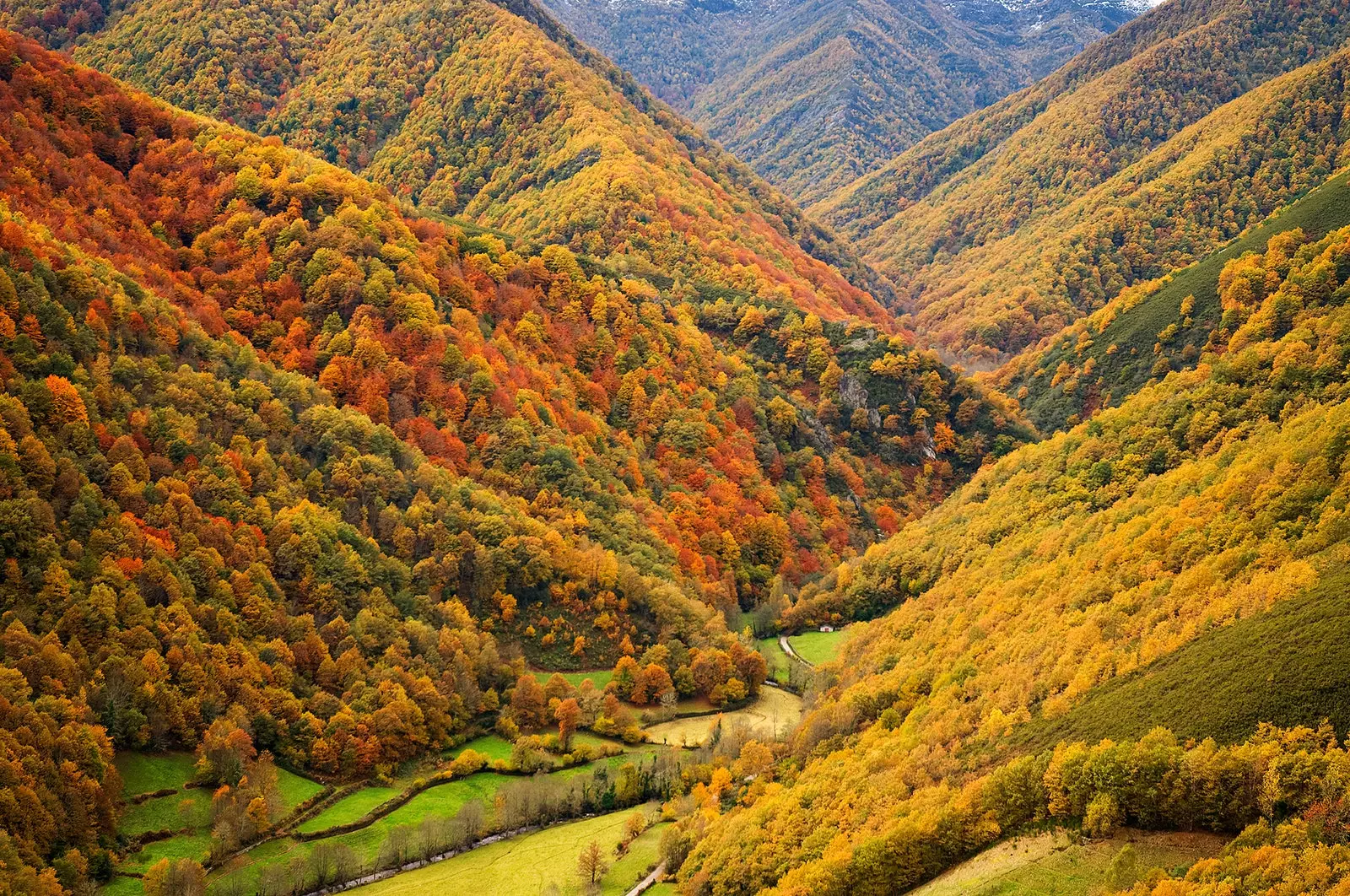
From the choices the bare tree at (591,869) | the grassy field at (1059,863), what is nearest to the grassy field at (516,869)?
the bare tree at (591,869)

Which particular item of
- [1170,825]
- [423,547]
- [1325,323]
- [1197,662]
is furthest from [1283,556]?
[423,547]

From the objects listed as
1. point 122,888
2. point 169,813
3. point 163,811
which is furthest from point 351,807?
point 122,888

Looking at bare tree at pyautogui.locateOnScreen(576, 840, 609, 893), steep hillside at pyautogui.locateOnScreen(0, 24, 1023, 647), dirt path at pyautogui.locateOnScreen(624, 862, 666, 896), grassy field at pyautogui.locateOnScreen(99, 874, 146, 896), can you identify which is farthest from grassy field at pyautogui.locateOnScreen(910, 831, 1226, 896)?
steep hillside at pyautogui.locateOnScreen(0, 24, 1023, 647)

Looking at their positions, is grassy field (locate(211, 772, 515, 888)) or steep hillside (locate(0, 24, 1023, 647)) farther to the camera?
steep hillside (locate(0, 24, 1023, 647))

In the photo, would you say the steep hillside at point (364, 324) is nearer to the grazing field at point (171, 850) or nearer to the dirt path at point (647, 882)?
the dirt path at point (647, 882)

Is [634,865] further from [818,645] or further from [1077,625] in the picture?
[818,645]

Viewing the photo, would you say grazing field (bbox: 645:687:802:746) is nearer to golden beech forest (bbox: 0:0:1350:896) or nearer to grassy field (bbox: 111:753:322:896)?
golden beech forest (bbox: 0:0:1350:896)

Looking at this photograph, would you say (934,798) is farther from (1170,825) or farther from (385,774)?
(385,774)
